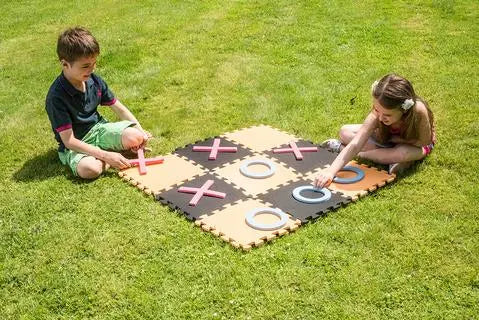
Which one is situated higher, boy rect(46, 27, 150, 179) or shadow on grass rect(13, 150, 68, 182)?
boy rect(46, 27, 150, 179)

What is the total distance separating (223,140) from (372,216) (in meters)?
1.64

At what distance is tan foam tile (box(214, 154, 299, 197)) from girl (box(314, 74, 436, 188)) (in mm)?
274

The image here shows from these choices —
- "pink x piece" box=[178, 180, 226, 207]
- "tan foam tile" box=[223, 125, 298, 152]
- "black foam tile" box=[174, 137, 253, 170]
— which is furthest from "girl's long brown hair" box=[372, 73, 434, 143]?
"pink x piece" box=[178, 180, 226, 207]

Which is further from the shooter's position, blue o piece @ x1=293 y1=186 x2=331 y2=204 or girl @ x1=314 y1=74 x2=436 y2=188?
girl @ x1=314 y1=74 x2=436 y2=188

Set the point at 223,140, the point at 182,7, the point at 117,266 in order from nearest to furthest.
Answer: the point at 117,266 → the point at 223,140 → the point at 182,7

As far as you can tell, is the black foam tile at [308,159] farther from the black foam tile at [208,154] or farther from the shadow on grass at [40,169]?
the shadow on grass at [40,169]

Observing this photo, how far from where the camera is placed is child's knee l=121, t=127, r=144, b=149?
4.67 metres

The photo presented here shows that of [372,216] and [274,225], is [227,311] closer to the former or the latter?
[274,225]

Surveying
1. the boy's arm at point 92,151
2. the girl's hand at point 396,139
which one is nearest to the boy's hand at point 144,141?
the boy's arm at point 92,151

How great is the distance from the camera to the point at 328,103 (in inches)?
220

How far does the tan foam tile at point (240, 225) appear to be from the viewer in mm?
3522

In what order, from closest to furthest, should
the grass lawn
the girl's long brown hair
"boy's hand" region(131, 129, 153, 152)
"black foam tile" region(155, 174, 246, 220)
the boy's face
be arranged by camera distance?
the grass lawn, "black foam tile" region(155, 174, 246, 220), the girl's long brown hair, the boy's face, "boy's hand" region(131, 129, 153, 152)

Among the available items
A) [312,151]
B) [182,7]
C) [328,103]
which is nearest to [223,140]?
[312,151]

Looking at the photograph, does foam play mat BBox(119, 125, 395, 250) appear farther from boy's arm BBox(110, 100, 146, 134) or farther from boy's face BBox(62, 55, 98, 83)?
boy's face BBox(62, 55, 98, 83)
